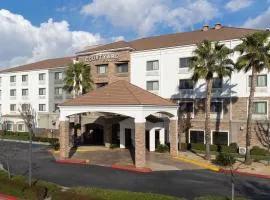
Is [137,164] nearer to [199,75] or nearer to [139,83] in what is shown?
[199,75]

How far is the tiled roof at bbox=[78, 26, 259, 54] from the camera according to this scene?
48247 mm

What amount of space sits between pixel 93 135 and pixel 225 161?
25875 millimetres

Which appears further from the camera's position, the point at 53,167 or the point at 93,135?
the point at 93,135

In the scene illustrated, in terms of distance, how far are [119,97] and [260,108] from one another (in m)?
17.2

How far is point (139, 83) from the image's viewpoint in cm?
5400

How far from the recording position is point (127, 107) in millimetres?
34844

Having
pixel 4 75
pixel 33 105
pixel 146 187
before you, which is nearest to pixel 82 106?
pixel 146 187

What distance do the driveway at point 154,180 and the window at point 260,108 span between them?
13.5 m

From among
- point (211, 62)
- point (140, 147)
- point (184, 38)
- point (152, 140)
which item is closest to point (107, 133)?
point (152, 140)

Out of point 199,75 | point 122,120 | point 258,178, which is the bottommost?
point 258,178

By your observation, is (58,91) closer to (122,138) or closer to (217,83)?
(122,138)

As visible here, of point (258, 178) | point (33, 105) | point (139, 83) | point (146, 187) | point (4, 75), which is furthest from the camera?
point (4, 75)

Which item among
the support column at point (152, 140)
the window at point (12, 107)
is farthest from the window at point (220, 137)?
the window at point (12, 107)

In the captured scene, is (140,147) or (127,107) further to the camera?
(127,107)
